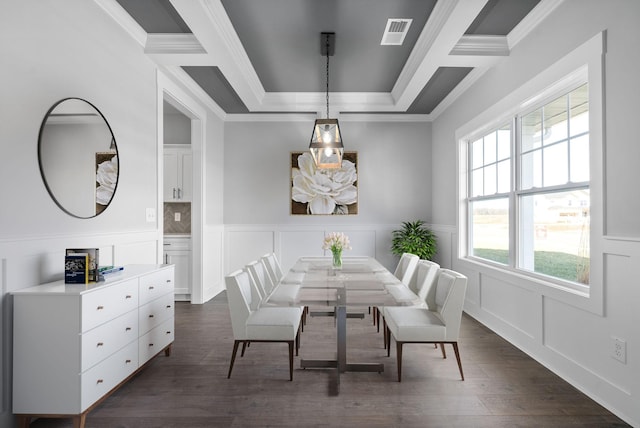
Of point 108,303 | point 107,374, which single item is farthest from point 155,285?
point 107,374

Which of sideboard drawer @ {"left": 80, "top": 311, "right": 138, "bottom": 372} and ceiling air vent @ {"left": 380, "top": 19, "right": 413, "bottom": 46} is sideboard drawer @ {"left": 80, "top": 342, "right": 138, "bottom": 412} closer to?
sideboard drawer @ {"left": 80, "top": 311, "right": 138, "bottom": 372}

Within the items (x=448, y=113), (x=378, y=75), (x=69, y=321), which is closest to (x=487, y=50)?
(x=378, y=75)

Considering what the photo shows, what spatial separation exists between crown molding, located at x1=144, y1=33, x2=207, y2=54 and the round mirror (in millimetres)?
1041

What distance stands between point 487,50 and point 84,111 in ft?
11.6

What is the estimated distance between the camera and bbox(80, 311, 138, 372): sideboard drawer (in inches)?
82.4

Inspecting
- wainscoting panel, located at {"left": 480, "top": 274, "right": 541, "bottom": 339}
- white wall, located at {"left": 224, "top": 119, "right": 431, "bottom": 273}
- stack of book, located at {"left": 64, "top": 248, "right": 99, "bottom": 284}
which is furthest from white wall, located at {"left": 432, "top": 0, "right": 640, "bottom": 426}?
stack of book, located at {"left": 64, "top": 248, "right": 99, "bottom": 284}

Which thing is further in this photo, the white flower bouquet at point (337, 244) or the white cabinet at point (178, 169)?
the white cabinet at point (178, 169)

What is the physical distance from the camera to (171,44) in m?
3.51

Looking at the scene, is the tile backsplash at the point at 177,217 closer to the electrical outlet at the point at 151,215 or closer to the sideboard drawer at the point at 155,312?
the electrical outlet at the point at 151,215

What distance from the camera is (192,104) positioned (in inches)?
188

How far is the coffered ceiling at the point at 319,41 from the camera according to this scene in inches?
120

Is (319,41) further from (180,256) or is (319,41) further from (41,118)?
(180,256)

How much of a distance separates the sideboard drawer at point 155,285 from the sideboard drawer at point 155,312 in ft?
0.15

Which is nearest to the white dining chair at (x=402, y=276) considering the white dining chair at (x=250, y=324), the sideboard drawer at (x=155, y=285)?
the white dining chair at (x=250, y=324)
